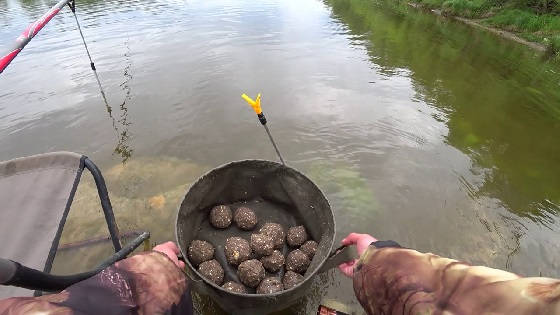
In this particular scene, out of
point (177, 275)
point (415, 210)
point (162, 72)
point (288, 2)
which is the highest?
point (288, 2)

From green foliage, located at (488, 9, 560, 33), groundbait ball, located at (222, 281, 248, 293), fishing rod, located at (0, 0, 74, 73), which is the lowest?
groundbait ball, located at (222, 281, 248, 293)

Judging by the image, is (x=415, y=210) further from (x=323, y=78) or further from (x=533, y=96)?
(x=533, y=96)

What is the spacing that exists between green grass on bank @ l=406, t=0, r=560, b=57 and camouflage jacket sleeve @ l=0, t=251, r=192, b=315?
14.1m

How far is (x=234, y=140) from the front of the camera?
5.82 metres

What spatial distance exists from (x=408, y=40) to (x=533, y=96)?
5512 millimetres

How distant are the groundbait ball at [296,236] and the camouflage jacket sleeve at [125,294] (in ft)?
5.80

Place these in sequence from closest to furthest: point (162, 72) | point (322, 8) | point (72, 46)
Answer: point (162, 72), point (72, 46), point (322, 8)

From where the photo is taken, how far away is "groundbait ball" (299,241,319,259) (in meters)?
3.27

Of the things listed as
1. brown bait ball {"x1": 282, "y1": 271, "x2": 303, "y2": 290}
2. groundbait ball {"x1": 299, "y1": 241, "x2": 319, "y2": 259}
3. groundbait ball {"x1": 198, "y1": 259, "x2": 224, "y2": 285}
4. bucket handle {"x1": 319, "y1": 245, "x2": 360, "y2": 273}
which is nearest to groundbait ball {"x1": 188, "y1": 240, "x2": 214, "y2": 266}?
groundbait ball {"x1": 198, "y1": 259, "x2": 224, "y2": 285}

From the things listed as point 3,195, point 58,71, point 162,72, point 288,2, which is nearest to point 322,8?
point 288,2

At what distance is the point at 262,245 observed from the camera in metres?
3.27

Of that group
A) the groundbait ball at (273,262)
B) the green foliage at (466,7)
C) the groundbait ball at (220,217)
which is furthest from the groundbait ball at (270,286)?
the green foliage at (466,7)

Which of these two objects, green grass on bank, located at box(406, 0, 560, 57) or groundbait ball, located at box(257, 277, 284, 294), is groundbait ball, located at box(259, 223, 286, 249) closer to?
groundbait ball, located at box(257, 277, 284, 294)

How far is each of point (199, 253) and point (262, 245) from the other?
25.4 inches
